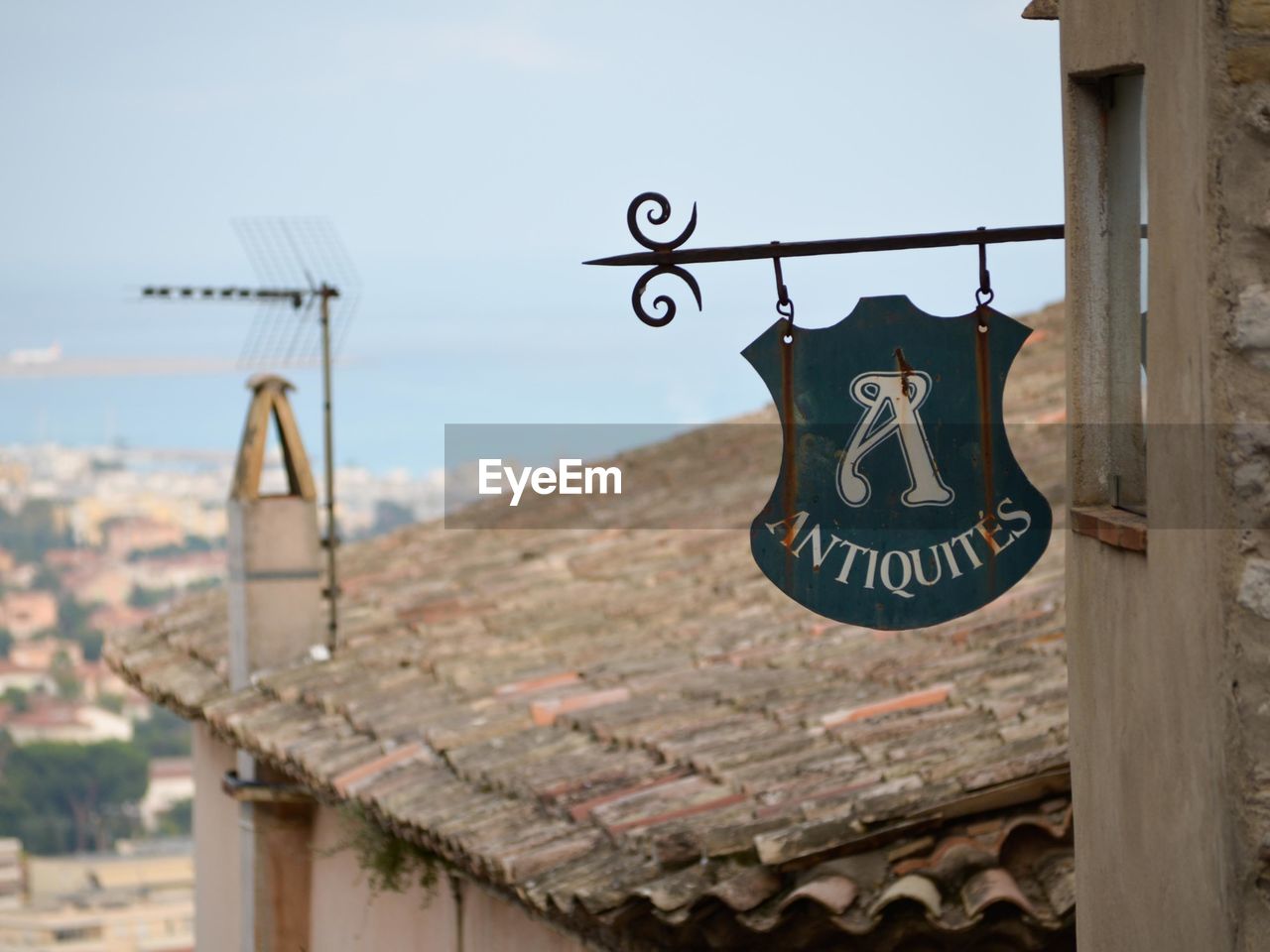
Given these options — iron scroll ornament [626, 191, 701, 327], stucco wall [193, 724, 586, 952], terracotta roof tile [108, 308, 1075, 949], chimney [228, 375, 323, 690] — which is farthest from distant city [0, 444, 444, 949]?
iron scroll ornament [626, 191, 701, 327]

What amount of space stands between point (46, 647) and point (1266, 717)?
187ft

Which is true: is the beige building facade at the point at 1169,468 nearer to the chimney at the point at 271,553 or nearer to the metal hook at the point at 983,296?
the metal hook at the point at 983,296

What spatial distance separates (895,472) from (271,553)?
5743 mm

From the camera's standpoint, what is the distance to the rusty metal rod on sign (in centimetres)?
379

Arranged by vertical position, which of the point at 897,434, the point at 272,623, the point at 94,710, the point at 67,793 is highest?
the point at 897,434

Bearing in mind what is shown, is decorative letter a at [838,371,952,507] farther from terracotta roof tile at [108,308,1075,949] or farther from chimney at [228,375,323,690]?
chimney at [228,375,323,690]

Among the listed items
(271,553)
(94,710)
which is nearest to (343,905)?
(271,553)

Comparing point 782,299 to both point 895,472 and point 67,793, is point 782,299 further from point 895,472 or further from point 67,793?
point 67,793

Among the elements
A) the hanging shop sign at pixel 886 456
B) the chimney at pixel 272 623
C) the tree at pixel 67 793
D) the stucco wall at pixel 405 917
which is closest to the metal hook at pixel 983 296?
the hanging shop sign at pixel 886 456

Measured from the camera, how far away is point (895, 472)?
3777mm

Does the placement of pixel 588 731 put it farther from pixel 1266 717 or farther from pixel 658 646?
pixel 1266 717

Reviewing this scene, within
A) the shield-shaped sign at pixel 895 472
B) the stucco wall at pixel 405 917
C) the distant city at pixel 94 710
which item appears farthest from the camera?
the distant city at pixel 94 710

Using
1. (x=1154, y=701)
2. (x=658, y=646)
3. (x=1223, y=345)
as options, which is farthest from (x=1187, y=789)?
(x=658, y=646)

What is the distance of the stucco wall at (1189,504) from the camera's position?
2.85 meters
